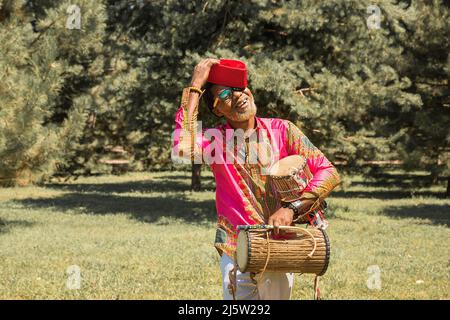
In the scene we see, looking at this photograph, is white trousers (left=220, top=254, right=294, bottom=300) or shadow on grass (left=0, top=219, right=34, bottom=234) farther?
shadow on grass (left=0, top=219, right=34, bottom=234)

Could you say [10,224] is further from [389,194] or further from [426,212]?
[389,194]

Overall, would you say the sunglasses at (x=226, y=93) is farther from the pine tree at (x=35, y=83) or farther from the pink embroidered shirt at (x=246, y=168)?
the pine tree at (x=35, y=83)

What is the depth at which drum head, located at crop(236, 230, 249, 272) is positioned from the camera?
10.5 feet

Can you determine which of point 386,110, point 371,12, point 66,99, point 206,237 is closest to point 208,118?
point 206,237

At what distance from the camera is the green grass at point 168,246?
7.87 meters

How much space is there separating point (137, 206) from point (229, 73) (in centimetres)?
1499

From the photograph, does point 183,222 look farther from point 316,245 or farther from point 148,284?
point 316,245

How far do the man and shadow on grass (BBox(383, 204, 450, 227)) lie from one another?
11.6 metres

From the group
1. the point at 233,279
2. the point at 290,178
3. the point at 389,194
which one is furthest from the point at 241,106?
the point at 389,194

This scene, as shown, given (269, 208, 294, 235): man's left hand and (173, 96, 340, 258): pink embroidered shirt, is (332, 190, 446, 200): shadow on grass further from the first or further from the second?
(269, 208, 294, 235): man's left hand

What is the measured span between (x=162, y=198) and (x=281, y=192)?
56.6ft

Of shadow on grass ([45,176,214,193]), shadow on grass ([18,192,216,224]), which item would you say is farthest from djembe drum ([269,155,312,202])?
shadow on grass ([45,176,214,193])

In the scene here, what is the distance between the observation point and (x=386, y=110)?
2148 centimetres

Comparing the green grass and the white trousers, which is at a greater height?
the white trousers
